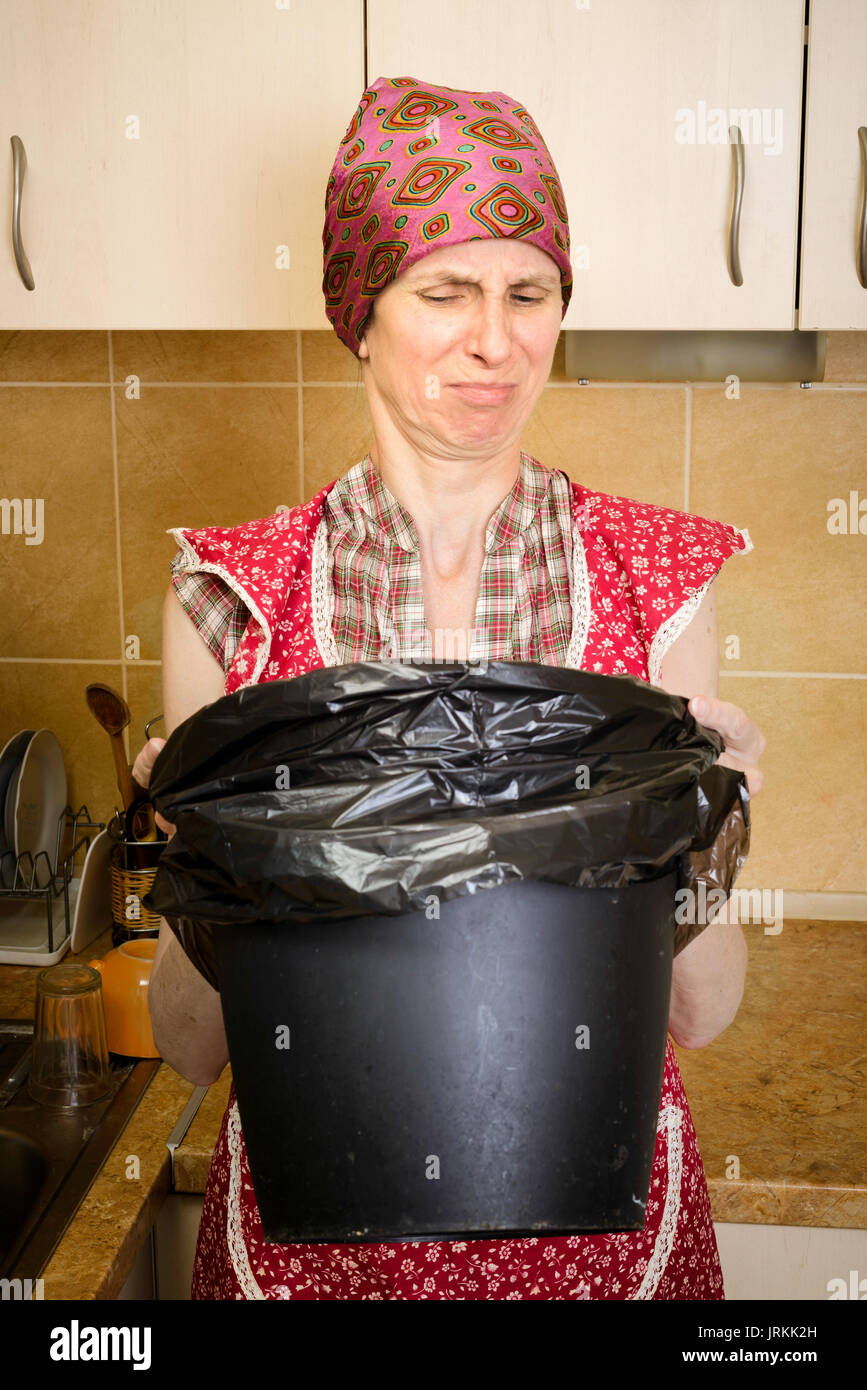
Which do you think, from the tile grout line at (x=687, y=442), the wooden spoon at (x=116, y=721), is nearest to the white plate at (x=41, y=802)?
the wooden spoon at (x=116, y=721)

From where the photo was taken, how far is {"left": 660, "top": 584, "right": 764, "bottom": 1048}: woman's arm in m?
0.84

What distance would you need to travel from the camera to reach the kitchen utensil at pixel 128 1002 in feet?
4.41

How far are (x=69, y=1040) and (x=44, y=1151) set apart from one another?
0.12 meters

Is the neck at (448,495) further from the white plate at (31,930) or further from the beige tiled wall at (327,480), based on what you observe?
the white plate at (31,930)

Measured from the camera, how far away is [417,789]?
584 millimetres

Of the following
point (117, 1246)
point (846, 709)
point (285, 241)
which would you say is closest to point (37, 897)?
point (117, 1246)

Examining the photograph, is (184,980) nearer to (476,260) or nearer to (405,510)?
(405,510)

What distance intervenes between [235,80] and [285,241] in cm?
17

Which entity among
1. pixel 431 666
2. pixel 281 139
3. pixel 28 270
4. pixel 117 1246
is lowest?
pixel 117 1246

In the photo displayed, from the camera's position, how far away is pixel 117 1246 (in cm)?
104

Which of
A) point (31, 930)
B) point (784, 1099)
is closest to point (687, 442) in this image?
point (784, 1099)

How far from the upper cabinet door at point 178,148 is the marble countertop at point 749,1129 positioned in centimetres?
83

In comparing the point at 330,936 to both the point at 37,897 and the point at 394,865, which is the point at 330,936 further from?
the point at 37,897
